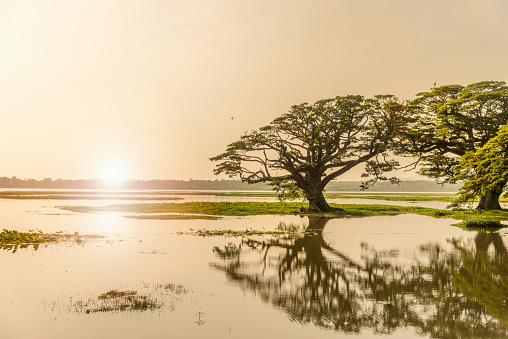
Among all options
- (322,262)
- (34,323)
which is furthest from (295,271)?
(34,323)

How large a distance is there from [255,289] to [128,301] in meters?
4.08

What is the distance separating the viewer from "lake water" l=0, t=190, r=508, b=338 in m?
10.6

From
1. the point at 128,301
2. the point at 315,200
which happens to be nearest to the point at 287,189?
the point at 315,200

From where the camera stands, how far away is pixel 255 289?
14578 millimetres

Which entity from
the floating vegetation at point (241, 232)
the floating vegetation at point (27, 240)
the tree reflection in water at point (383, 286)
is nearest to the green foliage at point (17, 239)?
the floating vegetation at point (27, 240)

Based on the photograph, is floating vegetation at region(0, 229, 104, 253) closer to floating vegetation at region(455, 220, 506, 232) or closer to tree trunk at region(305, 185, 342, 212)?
floating vegetation at region(455, 220, 506, 232)

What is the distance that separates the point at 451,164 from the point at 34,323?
162 feet

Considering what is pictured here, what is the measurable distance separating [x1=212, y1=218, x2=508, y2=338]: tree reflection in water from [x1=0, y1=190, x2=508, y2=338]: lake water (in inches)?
1.9

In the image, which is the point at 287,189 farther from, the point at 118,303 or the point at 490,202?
the point at 118,303

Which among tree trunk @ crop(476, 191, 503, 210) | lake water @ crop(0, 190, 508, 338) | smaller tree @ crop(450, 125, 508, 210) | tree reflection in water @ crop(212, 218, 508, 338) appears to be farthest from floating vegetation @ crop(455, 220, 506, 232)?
tree trunk @ crop(476, 191, 503, 210)

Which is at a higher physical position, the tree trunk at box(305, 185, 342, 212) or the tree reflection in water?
the tree trunk at box(305, 185, 342, 212)

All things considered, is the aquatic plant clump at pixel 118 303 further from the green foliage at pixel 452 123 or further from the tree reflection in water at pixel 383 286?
the green foliage at pixel 452 123

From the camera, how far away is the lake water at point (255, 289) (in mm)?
10562

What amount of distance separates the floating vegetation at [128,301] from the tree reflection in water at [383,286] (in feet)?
8.97
